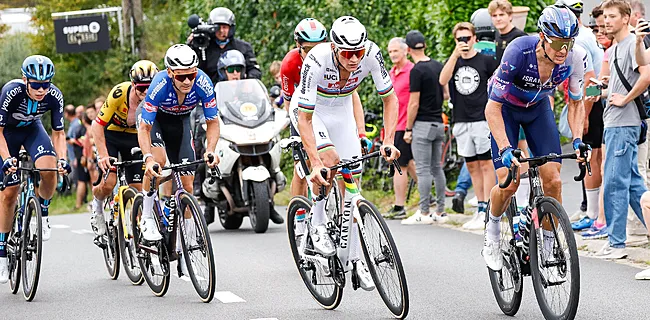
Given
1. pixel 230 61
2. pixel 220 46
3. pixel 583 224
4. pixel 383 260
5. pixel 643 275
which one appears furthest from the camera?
pixel 220 46

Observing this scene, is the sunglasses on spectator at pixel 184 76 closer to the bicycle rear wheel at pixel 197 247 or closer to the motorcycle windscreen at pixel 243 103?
the bicycle rear wheel at pixel 197 247

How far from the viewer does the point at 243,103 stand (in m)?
14.0

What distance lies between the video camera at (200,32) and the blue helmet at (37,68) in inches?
180

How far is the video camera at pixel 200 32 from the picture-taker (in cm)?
1450

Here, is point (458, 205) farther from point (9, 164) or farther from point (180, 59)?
point (9, 164)

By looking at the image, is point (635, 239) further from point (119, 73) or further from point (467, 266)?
point (119, 73)

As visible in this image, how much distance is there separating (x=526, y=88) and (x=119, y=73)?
28.9m

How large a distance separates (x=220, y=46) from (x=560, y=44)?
7.99 meters

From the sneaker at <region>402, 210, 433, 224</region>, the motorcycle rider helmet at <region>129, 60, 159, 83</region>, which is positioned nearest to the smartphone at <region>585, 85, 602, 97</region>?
the sneaker at <region>402, 210, 433, 224</region>

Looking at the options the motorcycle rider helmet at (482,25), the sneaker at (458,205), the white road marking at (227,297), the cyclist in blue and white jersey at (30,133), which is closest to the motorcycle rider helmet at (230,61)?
the motorcycle rider helmet at (482,25)

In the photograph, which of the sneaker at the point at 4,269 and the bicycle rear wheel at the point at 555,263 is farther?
the sneaker at the point at 4,269

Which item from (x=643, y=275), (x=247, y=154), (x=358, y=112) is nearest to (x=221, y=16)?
(x=247, y=154)

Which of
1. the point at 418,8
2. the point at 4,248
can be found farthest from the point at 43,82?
the point at 418,8

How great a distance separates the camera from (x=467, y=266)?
33.9 ft
